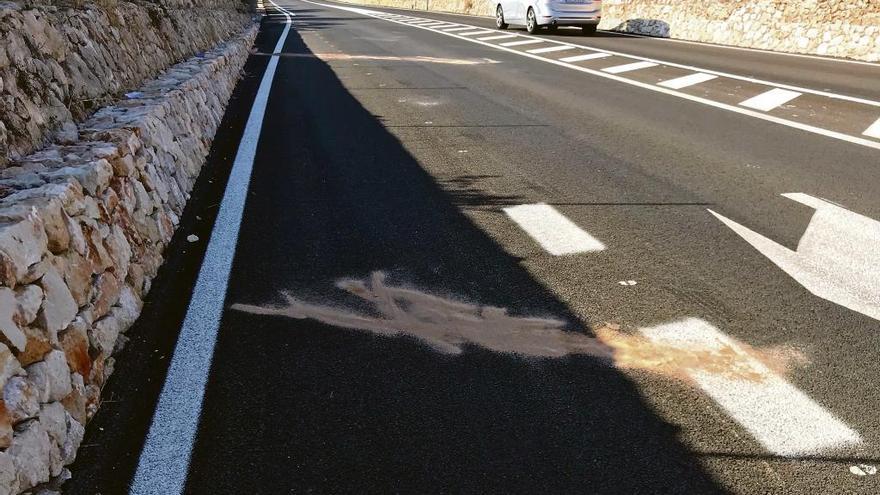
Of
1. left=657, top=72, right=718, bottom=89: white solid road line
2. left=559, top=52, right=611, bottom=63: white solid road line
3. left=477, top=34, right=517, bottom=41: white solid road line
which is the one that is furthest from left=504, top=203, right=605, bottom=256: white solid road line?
left=477, top=34, right=517, bottom=41: white solid road line

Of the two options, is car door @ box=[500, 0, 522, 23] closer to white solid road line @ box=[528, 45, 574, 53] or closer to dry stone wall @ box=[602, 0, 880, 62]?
dry stone wall @ box=[602, 0, 880, 62]

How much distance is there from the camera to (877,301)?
393 centimetres

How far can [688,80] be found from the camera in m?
12.2

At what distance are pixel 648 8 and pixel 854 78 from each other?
441 inches

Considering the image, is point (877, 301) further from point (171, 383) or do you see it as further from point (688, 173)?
point (171, 383)

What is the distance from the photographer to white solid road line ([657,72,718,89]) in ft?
38.4

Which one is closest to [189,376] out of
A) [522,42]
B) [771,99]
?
[771,99]

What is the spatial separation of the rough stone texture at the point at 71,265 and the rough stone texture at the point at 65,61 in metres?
0.17

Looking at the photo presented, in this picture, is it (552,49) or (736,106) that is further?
(552,49)

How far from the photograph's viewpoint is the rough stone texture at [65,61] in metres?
4.19

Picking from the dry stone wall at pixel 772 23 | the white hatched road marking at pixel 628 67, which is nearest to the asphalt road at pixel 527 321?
the white hatched road marking at pixel 628 67

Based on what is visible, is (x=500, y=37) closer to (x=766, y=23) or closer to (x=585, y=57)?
(x=585, y=57)

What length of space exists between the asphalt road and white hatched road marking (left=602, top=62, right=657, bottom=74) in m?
5.73

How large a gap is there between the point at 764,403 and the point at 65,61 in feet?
16.8
